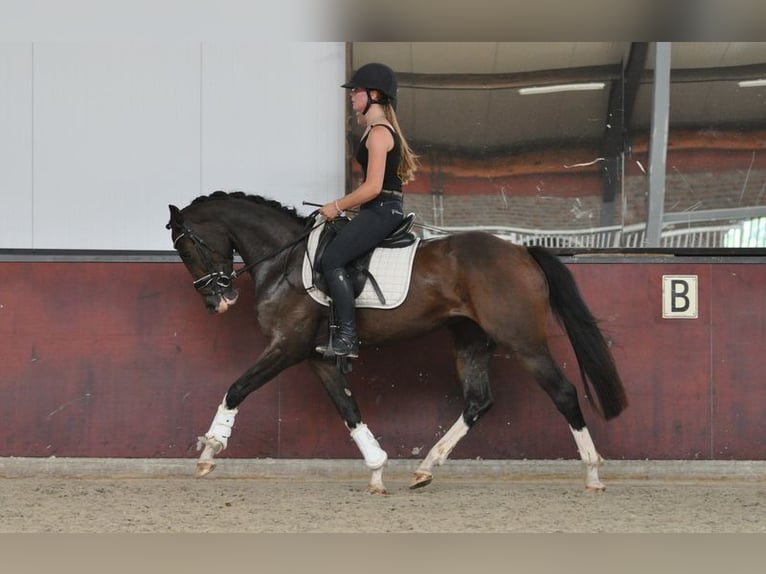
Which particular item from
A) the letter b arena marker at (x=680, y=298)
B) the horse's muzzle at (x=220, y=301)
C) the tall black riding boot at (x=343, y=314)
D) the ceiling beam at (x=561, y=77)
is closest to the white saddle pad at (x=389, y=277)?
the tall black riding boot at (x=343, y=314)

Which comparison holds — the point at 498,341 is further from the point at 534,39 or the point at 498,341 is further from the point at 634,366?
the point at 534,39

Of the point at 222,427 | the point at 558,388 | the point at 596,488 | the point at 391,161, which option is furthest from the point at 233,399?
the point at 596,488

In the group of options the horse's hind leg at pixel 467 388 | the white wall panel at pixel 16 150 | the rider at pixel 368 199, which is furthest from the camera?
the white wall panel at pixel 16 150

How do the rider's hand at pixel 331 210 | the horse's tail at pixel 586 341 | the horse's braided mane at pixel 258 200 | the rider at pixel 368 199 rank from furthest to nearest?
the horse's braided mane at pixel 258 200
the horse's tail at pixel 586 341
the rider's hand at pixel 331 210
the rider at pixel 368 199

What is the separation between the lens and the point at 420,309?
6.98m

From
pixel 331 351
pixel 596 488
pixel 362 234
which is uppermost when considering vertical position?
pixel 362 234

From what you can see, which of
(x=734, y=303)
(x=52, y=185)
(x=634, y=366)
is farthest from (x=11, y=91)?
(x=734, y=303)

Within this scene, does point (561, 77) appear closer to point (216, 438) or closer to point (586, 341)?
point (586, 341)

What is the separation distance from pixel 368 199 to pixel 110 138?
2.38 m

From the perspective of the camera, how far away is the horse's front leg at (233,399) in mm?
6770

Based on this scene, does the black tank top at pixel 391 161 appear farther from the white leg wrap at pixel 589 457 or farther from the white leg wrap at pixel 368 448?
the white leg wrap at pixel 589 457

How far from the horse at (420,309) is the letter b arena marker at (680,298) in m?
1.06

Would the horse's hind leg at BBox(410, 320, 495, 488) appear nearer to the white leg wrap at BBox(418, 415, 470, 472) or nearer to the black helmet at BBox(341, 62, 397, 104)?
the white leg wrap at BBox(418, 415, 470, 472)

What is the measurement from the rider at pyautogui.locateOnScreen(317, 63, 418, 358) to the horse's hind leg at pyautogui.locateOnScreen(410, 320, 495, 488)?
33.3 inches
